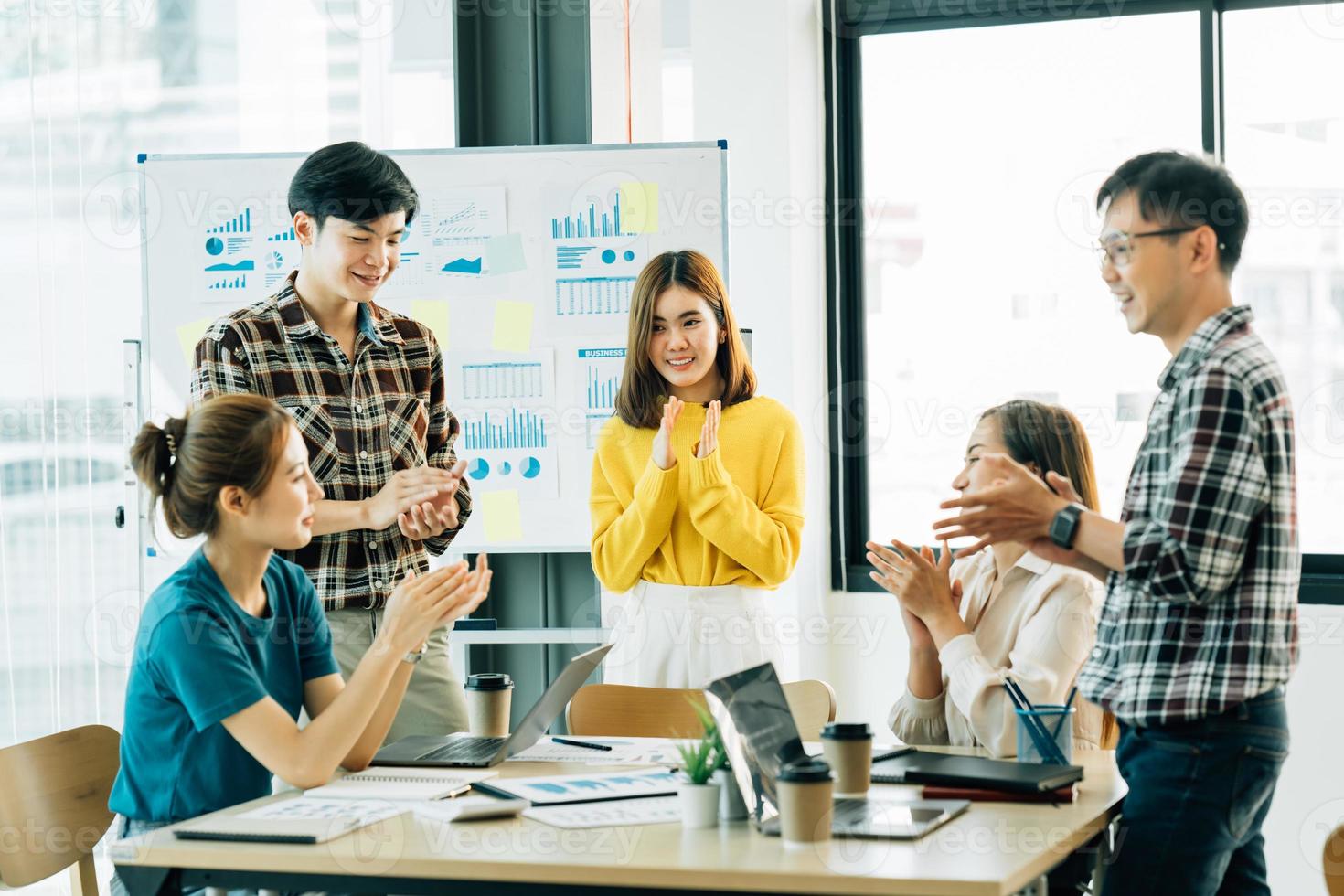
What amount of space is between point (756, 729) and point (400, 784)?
590mm

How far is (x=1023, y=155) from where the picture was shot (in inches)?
168

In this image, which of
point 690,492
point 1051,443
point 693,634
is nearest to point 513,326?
point 690,492

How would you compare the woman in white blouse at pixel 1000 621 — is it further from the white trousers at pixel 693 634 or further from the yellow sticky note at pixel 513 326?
the yellow sticky note at pixel 513 326

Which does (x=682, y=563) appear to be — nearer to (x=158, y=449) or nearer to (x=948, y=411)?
(x=158, y=449)

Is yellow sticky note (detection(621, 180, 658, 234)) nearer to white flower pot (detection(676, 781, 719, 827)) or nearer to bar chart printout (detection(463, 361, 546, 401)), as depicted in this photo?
bar chart printout (detection(463, 361, 546, 401))

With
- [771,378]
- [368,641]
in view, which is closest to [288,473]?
[368,641]

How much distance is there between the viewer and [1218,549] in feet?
5.89

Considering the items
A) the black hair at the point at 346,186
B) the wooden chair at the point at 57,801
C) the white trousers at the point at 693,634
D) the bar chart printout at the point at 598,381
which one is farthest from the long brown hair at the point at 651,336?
the wooden chair at the point at 57,801

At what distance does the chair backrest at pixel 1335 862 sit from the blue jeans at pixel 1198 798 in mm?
271

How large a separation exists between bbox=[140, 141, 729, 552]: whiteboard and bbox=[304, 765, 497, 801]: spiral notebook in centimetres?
156

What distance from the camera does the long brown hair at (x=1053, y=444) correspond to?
2.43m

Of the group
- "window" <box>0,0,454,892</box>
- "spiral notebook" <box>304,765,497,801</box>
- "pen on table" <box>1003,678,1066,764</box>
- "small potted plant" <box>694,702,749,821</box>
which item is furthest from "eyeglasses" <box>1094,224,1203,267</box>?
"window" <box>0,0,454,892</box>

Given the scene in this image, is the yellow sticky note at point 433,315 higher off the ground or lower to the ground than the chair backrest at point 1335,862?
higher

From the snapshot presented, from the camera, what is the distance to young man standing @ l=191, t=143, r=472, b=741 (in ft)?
8.85
